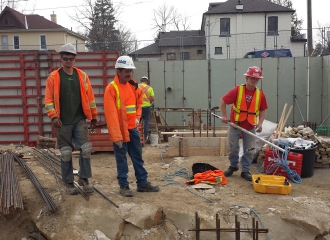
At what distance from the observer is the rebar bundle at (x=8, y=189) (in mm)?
4812

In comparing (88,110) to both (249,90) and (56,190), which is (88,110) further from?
(249,90)

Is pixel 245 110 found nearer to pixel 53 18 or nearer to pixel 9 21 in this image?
pixel 9 21

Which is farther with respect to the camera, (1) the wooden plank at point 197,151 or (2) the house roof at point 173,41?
(2) the house roof at point 173,41

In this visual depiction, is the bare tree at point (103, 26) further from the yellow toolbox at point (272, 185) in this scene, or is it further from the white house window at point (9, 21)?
the yellow toolbox at point (272, 185)

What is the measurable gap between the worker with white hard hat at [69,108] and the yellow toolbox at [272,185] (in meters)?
2.70

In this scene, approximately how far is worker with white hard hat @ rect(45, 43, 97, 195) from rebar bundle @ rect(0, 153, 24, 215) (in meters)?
0.73

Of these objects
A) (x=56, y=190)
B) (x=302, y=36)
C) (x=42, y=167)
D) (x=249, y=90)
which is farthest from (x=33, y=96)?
(x=302, y=36)

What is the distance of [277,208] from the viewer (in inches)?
204

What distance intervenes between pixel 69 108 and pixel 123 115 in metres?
0.78

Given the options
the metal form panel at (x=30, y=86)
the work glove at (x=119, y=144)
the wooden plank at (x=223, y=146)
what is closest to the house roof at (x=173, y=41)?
the metal form panel at (x=30, y=86)

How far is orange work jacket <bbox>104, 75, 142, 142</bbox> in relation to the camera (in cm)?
515

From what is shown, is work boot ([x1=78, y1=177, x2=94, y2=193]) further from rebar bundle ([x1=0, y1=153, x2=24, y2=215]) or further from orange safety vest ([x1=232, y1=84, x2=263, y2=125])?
orange safety vest ([x1=232, y1=84, x2=263, y2=125])

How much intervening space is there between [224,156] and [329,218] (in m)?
3.62

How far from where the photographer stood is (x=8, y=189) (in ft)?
17.6
